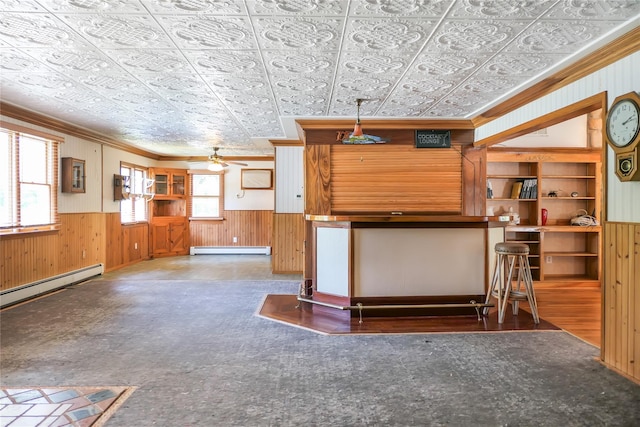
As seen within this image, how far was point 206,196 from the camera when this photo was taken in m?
10.3

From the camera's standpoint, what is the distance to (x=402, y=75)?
3658 millimetres

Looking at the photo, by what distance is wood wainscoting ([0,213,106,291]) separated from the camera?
4.92 m

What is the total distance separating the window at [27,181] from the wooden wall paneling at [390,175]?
431cm

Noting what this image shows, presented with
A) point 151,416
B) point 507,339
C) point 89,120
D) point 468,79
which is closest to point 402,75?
point 468,79

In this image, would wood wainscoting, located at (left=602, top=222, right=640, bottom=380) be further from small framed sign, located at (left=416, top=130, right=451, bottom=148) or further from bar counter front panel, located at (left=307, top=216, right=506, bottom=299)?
small framed sign, located at (left=416, top=130, right=451, bottom=148)

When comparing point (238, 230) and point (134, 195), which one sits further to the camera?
point (238, 230)

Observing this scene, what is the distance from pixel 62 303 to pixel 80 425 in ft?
11.4

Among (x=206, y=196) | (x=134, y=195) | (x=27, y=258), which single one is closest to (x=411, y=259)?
(x=27, y=258)

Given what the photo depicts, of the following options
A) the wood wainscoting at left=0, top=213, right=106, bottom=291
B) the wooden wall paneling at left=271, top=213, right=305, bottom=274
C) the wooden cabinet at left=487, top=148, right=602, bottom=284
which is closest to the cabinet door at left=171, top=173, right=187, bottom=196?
the wood wainscoting at left=0, top=213, right=106, bottom=291

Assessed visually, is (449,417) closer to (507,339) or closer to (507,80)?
(507,339)

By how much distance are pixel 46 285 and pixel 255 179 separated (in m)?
5.51

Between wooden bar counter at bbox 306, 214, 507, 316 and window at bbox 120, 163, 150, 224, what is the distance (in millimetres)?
5753

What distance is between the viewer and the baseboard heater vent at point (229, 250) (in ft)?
33.2

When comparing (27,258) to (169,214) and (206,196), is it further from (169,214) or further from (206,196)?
(206,196)
